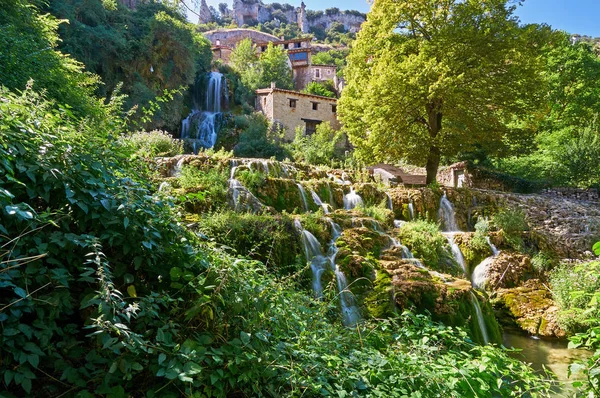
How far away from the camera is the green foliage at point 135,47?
679 inches

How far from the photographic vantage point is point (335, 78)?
133 ft

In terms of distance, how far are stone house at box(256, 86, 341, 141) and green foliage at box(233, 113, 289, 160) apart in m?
2.45

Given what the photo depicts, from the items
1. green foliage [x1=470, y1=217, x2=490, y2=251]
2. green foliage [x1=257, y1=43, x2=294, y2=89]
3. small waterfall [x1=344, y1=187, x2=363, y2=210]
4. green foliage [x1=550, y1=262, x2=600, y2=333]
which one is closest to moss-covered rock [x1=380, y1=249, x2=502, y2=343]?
green foliage [x1=550, y1=262, x2=600, y2=333]

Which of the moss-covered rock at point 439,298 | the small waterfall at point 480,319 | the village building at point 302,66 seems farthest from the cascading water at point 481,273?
Result: the village building at point 302,66

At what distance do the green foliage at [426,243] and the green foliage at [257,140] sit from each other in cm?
1327

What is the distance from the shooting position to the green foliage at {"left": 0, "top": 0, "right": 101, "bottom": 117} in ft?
20.0

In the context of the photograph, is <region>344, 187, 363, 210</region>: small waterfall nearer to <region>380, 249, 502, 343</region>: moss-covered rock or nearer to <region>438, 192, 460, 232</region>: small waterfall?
<region>438, 192, 460, 232</region>: small waterfall

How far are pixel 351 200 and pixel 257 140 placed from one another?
1283 cm

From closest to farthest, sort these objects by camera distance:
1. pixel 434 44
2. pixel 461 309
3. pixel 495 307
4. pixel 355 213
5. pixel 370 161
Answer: pixel 461 309 → pixel 495 307 → pixel 355 213 → pixel 434 44 → pixel 370 161

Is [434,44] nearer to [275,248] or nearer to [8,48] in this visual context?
[275,248]

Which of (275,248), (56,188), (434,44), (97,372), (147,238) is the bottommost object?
(275,248)

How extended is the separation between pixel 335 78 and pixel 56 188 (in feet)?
135

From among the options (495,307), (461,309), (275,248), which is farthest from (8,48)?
(495,307)

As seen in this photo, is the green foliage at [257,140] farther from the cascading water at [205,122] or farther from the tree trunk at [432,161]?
the tree trunk at [432,161]
